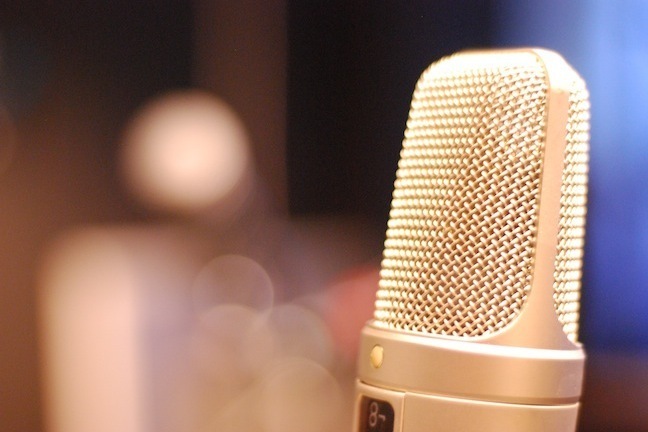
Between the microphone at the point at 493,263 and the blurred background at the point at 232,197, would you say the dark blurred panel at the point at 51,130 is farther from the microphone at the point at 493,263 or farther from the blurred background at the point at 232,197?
the microphone at the point at 493,263

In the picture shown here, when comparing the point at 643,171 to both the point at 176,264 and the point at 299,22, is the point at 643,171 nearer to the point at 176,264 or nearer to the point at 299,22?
the point at 299,22

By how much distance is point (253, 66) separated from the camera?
1192 mm

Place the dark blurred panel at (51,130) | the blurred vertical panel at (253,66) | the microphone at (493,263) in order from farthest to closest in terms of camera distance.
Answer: the blurred vertical panel at (253,66)
the dark blurred panel at (51,130)
the microphone at (493,263)

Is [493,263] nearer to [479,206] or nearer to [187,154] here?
[479,206]

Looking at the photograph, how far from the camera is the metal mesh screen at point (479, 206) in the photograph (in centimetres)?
64

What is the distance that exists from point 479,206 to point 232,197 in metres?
0.58

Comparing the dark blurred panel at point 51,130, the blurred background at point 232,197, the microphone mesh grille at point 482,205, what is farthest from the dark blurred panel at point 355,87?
the microphone mesh grille at point 482,205

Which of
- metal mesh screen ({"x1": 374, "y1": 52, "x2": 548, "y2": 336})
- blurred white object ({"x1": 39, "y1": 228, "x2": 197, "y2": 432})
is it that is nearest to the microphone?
metal mesh screen ({"x1": 374, "y1": 52, "x2": 548, "y2": 336})

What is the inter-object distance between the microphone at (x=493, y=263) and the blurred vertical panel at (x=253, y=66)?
0.54 meters

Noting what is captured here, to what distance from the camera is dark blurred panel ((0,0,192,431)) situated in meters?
1.06

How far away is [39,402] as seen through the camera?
3.48 ft

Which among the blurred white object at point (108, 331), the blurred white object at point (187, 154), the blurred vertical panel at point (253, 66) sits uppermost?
the blurred vertical panel at point (253, 66)

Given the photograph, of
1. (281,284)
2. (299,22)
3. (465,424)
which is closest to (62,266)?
(281,284)

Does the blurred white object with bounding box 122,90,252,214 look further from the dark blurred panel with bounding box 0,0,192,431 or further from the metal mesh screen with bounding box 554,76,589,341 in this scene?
the metal mesh screen with bounding box 554,76,589,341
